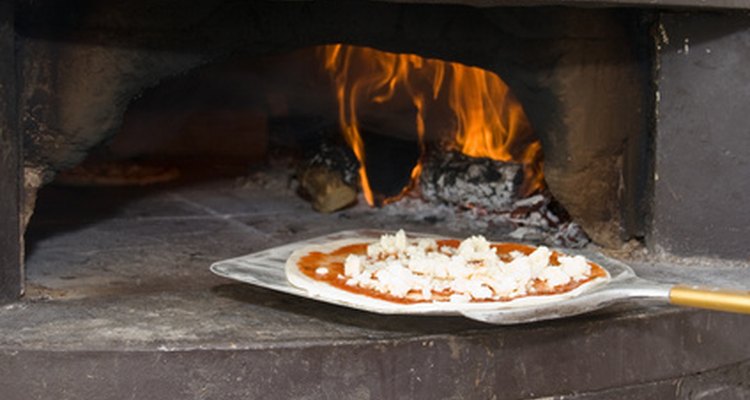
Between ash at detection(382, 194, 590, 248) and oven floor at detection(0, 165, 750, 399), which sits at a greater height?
ash at detection(382, 194, 590, 248)

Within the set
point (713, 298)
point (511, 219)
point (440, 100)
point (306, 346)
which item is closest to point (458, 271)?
point (306, 346)

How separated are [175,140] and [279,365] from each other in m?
1.82

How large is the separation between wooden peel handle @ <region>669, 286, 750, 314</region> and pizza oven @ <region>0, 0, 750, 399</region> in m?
0.30

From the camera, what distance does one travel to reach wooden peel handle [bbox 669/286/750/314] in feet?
4.23

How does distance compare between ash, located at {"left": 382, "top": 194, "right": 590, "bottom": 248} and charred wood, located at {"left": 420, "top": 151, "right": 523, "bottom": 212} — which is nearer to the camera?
ash, located at {"left": 382, "top": 194, "right": 590, "bottom": 248}

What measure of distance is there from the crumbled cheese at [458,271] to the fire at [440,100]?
2.83ft

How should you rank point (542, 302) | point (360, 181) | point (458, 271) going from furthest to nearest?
point (360, 181), point (458, 271), point (542, 302)

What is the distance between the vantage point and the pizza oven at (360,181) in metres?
1.54

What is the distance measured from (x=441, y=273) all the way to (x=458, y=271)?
1.1 inches

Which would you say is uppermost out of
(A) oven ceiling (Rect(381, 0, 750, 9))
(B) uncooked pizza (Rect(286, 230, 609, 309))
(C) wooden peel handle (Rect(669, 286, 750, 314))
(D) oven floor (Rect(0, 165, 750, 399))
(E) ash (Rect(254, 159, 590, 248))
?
(A) oven ceiling (Rect(381, 0, 750, 9))

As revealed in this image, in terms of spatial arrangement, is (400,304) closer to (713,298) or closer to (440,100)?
(713,298)

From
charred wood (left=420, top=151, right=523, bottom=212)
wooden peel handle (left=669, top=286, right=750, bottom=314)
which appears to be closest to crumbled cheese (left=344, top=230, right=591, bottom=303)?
wooden peel handle (left=669, top=286, right=750, bottom=314)

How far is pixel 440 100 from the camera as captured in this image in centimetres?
270

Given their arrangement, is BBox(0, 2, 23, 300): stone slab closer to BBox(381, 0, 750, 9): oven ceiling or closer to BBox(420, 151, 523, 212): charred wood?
BBox(381, 0, 750, 9): oven ceiling
